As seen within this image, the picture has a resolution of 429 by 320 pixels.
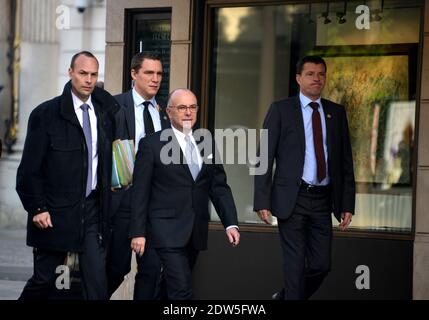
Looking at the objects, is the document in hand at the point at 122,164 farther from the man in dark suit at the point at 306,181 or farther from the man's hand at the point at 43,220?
the man in dark suit at the point at 306,181

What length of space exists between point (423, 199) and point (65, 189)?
3.51 meters

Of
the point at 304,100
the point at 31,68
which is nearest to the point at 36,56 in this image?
the point at 31,68

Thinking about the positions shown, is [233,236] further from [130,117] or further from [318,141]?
[130,117]

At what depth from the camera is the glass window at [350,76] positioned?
10.3 metres

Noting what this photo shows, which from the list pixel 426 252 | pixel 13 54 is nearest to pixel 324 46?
pixel 426 252

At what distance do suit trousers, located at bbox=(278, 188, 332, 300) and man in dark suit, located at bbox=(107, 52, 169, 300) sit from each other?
107cm

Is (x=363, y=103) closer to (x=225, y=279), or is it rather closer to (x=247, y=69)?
(x=247, y=69)

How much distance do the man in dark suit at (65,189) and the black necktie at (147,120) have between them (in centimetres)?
69

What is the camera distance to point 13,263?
14.6m

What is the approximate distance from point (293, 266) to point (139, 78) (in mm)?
1909

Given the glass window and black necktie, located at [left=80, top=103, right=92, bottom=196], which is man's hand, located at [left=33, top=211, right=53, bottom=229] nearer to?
black necktie, located at [left=80, top=103, right=92, bottom=196]

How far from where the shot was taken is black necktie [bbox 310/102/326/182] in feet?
28.1

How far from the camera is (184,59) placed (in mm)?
10641

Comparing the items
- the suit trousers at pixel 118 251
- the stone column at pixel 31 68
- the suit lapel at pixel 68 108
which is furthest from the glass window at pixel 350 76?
the stone column at pixel 31 68
